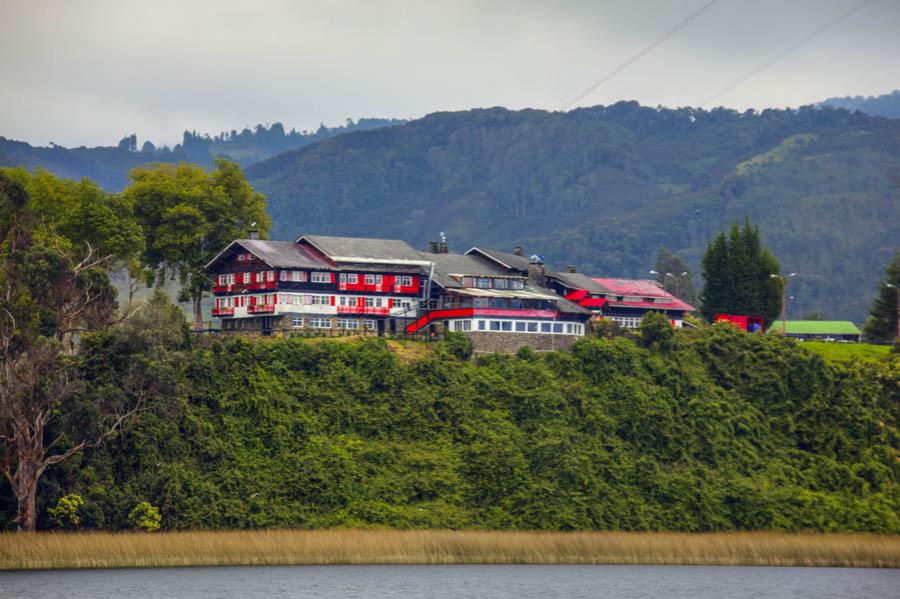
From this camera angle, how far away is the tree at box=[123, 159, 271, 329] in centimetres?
12119

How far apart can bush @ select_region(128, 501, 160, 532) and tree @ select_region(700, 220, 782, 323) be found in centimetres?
7766

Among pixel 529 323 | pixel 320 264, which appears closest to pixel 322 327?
pixel 320 264

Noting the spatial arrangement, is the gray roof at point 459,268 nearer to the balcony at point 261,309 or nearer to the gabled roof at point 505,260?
the gabled roof at point 505,260

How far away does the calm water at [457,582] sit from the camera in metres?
73.4

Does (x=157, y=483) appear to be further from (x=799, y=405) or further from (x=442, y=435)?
(x=799, y=405)

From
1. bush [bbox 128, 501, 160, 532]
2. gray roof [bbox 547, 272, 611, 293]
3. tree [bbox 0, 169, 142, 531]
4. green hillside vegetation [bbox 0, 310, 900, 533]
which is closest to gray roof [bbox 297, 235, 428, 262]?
green hillside vegetation [bbox 0, 310, 900, 533]

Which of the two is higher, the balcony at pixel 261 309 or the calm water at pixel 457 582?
the balcony at pixel 261 309

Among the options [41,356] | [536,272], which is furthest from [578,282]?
[41,356]

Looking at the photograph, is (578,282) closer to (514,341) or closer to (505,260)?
(505,260)

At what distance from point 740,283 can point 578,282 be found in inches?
748

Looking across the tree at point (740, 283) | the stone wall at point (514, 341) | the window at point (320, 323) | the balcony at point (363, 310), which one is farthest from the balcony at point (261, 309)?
the tree at point (740, 283)

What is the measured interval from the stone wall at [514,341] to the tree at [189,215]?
82.3 feet

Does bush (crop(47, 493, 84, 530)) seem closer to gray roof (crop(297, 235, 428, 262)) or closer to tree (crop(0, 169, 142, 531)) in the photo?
tree (crop(0, 169, 142, 531))

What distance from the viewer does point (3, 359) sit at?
3492 inches
